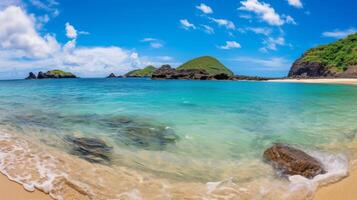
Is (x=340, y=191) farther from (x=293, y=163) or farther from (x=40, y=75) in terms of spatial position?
(x=40, y=75)

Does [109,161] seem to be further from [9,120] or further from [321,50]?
[321,50]

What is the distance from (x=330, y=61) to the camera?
116 m

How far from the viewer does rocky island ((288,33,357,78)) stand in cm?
10340

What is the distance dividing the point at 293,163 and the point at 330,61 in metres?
124

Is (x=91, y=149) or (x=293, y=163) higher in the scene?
(x=293, y=163)

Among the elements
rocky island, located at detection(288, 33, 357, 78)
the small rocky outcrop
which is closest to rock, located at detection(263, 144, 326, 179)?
rocky island, located at detection(288, 33, 357, 78)

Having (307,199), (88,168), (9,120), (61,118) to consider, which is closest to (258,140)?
(307,199)

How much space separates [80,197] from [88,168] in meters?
1.61

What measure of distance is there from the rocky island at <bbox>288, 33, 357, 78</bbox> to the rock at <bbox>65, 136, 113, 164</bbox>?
4105 inches

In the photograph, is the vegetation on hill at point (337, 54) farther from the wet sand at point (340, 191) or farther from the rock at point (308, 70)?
the wet sand at point (340, 191)

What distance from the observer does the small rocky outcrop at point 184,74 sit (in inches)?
4973

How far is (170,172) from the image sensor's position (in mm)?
7258

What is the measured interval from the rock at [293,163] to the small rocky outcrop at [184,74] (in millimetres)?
117786

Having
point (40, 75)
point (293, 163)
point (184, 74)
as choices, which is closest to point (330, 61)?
point (184, 74)
